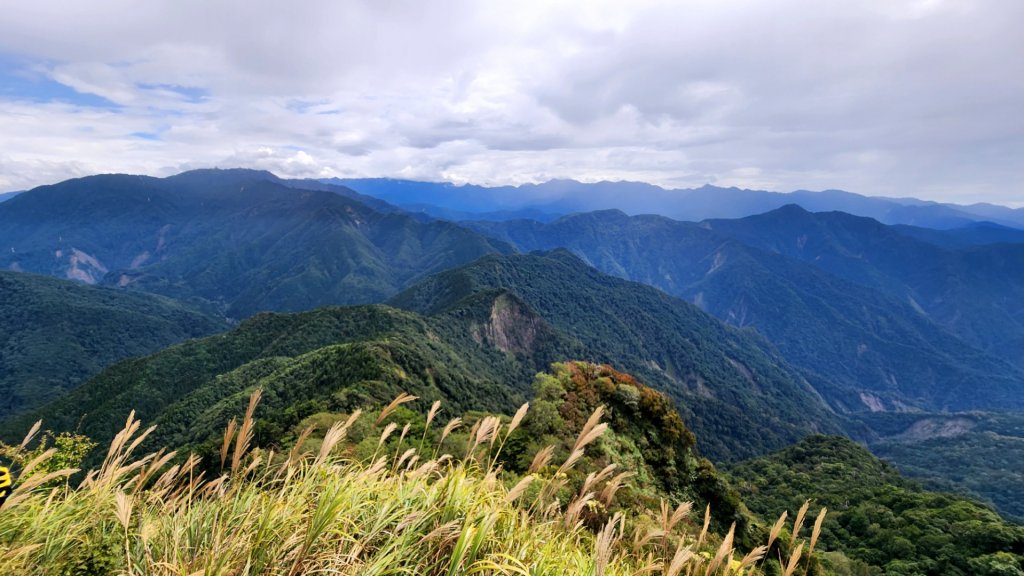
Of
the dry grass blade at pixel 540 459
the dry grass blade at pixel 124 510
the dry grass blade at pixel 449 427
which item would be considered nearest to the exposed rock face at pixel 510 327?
the dry grass blade at pixel 449 427

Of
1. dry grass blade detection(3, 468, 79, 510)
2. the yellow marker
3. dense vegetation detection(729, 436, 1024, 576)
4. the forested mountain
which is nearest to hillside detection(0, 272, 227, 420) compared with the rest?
the forested mountain

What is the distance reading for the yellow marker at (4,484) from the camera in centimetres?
337

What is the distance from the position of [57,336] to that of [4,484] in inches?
8722

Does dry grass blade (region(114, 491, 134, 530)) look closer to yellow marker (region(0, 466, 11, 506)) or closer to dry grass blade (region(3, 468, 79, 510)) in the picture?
dry grass blade (region(3, 468, 79, 510))

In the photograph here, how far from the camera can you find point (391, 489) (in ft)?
12.8

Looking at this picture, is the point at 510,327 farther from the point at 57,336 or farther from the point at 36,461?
the point at 57,336

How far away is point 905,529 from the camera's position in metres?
31.1

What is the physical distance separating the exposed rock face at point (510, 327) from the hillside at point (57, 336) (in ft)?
409

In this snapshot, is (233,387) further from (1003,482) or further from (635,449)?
(1003,482)

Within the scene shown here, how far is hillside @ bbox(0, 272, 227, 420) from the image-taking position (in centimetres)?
13262

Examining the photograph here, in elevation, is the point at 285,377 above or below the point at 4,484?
below

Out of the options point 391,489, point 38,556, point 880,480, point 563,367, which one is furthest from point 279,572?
point 880,480

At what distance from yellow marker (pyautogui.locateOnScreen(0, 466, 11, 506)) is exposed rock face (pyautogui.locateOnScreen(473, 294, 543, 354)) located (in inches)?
4491

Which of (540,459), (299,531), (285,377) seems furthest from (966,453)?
(299,531)
